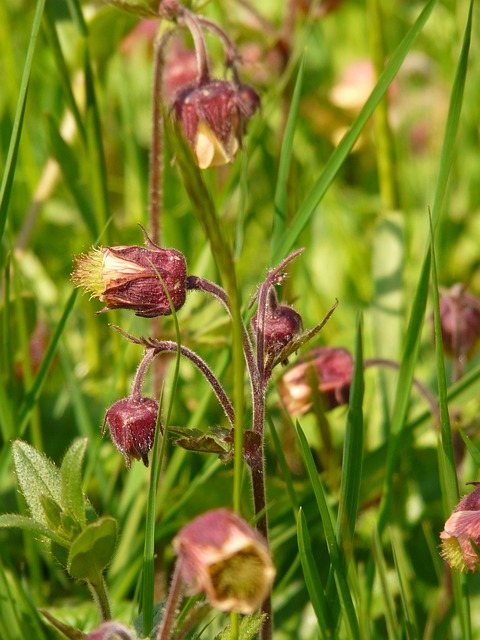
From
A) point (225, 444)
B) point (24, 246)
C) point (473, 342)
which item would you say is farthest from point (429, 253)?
point (24, 246)

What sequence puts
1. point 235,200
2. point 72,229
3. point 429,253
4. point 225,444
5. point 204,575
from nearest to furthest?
point 204,575, point 225,444, point 429,253, point 72,229, point 235,200

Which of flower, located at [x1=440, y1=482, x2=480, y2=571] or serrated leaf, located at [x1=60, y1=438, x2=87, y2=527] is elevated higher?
serrated leaf, located at [x1=60, y1=438, x2=87, y2=527]

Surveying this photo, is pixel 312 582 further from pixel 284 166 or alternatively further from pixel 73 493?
pixel 284 166

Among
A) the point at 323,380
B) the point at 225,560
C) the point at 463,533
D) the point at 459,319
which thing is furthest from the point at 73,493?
the point at 459,319

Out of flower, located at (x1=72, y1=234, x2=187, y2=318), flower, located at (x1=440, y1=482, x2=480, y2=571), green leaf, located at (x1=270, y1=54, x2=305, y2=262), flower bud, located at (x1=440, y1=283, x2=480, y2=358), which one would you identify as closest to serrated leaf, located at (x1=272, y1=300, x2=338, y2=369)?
flower, located at (x1=72, y1=234, x2=187, y2=318)

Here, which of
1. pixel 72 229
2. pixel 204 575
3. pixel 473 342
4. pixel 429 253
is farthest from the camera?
pixel 72 229

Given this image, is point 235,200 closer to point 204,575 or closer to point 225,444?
point 225,444

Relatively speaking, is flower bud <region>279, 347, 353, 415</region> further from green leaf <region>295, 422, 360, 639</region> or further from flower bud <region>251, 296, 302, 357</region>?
green leaf <region>295, 422, 360, 639</region>
